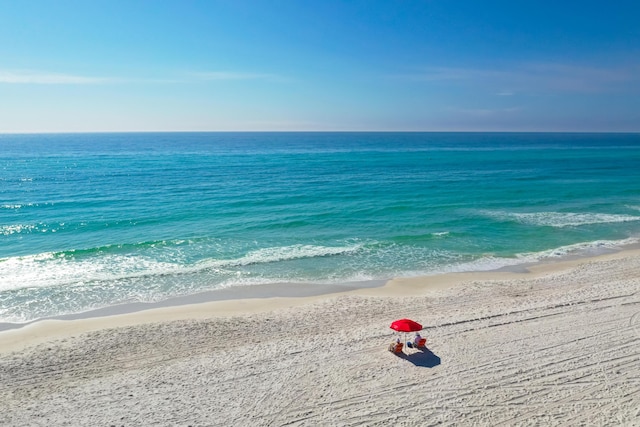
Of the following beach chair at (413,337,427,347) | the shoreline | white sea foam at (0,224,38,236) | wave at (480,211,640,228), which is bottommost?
the shoreline

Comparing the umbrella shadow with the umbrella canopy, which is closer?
the umbrella shadow

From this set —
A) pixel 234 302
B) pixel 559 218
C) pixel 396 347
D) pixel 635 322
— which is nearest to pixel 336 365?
pixel 396 347

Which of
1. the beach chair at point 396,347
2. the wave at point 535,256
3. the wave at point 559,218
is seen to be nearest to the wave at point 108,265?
the wave at point 535,256

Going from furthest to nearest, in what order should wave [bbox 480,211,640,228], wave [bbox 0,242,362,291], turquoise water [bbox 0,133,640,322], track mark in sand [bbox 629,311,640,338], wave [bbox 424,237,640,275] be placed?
wave [bbox 480,211,640,228]
wave [bbox 424,237,640,275]
turquoise water [bbox 0,133,640,322]
wave [bbox 0,242,362,291]
track mark in sand [bbox 629,311,640,338]

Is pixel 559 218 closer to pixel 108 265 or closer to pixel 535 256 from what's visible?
pixel 535 256

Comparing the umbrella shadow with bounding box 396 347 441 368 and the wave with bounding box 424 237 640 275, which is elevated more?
the wave with bounding box 424 237 640 275

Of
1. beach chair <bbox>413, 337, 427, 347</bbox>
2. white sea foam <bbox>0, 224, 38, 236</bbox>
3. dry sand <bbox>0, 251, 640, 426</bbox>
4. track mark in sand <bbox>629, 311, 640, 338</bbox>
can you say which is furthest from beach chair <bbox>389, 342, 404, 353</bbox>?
white sea foam <bbox>0, 224, 38, 236</bbox>

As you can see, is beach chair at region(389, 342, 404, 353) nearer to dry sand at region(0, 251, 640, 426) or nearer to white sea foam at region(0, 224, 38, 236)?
dry sand at region(0, 251, 640, 426)

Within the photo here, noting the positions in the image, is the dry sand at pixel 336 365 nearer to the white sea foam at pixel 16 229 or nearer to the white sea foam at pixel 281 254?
the white sea foam at pixel 281 254
